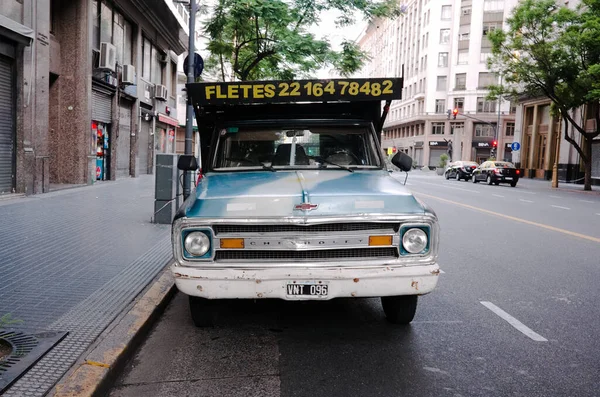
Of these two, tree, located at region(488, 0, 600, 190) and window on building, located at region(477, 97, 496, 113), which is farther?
window on building, located at region(477, 97, 496, 113)

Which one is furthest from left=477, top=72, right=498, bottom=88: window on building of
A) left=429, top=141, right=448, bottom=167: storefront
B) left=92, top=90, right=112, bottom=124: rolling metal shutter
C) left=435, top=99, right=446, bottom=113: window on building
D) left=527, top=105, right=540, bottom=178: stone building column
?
left=92, top=90, right=112, bottom=124: rolling metal shutter

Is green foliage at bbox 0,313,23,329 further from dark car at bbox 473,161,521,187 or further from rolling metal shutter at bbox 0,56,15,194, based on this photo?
dark car at bbox 473,161,521,187

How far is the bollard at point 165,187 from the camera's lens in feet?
34.2

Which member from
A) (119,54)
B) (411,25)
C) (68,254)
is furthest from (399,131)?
(68,254)

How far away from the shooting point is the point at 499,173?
113ft

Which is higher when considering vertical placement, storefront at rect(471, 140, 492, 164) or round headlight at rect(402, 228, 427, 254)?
storefront at rect(471, 140, 492, 164)

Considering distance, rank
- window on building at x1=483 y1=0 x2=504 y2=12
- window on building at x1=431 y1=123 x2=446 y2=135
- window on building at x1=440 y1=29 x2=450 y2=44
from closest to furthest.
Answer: window on building at x1=483 y1=0 x2=504 y2=12
window on building at x1=440 y1=29 x2=450 y2=44
window on building at x1=431 y1=123 x2=446 y2=135

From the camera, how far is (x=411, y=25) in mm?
83562

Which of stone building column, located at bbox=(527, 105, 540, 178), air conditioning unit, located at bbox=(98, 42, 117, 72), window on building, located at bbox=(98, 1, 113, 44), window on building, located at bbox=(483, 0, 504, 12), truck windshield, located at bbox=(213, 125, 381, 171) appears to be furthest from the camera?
window on building, located at bbox=(483, 0, 504, 12)

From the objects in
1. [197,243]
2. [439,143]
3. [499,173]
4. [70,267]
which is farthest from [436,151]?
[197,243]

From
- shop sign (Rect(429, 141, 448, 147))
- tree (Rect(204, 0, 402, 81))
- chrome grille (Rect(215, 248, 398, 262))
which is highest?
tree (Rect(204, 0, 402, 81))

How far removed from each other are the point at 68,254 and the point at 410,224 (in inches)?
193

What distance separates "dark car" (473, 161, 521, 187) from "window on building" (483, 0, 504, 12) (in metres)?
41.3

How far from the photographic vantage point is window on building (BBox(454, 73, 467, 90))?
7225 cm
